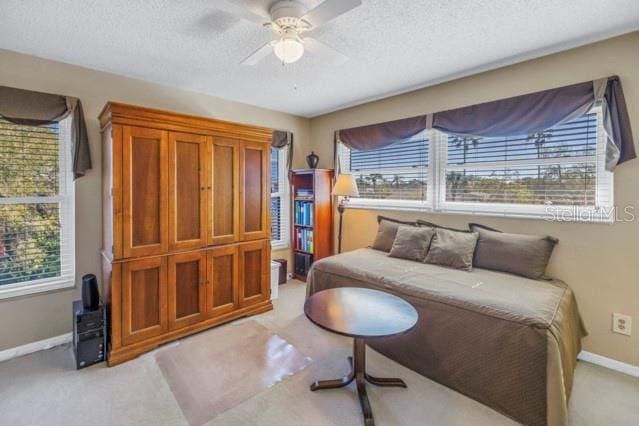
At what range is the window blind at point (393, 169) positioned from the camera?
342cm

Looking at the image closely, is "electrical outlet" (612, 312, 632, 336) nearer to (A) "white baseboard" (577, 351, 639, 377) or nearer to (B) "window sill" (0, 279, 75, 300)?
(A) "white baseboard" (577, 351, 639, 377)

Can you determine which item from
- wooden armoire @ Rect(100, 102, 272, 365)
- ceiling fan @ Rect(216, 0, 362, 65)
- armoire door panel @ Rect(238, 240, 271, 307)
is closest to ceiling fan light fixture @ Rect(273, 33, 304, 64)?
ceiling fan @ Rect(216, 0, 362, 65)

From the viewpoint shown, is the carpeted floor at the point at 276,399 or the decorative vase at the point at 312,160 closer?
the carpeted floor at the point at 276,399

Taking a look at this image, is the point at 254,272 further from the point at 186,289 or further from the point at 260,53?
the point at 260,53

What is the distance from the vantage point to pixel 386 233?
3418mm

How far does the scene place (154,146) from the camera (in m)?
2.42

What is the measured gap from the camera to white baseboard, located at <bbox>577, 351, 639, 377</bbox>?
2.17 m

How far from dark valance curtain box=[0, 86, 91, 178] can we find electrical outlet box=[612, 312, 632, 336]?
4321 mm

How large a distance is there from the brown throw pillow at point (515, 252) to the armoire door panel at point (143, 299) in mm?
2669

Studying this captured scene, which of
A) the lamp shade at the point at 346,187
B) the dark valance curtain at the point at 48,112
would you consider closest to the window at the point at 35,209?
the dark valance curtain at the point at 48,112

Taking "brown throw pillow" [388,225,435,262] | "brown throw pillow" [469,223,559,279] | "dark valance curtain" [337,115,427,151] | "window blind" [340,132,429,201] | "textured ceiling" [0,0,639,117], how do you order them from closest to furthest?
"textured ceiling" [0,0,639,117], "brown throw pillow" [469,223,559,279], "brown throw pillow" [388,225,435,262], "dark valance curtain" [337,115,427,151], "window blind" [340,132,429,201]

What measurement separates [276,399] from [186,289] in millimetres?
1260

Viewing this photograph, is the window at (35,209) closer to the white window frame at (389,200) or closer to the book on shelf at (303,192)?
the book on shelf at (303,192)

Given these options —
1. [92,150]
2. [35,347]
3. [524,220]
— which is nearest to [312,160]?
[92,150]
